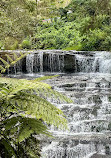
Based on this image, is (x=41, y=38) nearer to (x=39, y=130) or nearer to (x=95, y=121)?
(x=95, y=121)

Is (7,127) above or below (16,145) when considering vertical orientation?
above

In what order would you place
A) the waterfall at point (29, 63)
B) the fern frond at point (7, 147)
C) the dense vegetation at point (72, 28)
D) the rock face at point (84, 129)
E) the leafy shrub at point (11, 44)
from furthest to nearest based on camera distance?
the leafy shrub at point (11, 44) → the dense vegetation at point (72, 28) → the waterfall at point (29, 63) → the rock face at point (84, 129) → the fern frond at point (7, 147)

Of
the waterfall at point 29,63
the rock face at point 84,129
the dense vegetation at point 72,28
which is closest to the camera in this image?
the rock face at point 84,129

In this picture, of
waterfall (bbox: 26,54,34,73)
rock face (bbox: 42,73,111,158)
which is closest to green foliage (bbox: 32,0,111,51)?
waterfall (bbox: 26,54,34,73)

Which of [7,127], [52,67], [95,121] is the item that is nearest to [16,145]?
[7,127]

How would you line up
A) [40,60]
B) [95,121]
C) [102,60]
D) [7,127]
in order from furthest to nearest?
[40,60], [102,60], [95,121], [7,127]

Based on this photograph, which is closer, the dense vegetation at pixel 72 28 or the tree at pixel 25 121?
the tree at pixel 25 121

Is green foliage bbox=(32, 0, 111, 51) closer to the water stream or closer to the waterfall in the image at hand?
the waterfall

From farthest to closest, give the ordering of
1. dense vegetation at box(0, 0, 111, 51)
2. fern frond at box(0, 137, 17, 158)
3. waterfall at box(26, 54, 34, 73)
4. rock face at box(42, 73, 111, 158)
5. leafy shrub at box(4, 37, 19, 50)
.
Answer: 1. leafy shrub at box(4, 37, 19, 50)
2. dense vegetation at box(0, 0, 111, 51)
3. waterfall at box(26, 54, 34, 73)
4. rock face at box(42, 73, 111, 158)
5. fern frond at box(0, 137, 17, 158)

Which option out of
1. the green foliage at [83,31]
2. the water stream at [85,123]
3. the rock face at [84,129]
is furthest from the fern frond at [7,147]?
the green foliage at [83,31]

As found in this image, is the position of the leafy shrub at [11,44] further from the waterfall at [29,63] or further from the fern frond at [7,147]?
the fern frond at [7,147]

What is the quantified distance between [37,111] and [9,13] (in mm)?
6315

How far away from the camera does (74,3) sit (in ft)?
61.6

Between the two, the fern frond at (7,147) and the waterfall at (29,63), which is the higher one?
the fern frond at (7,147)
